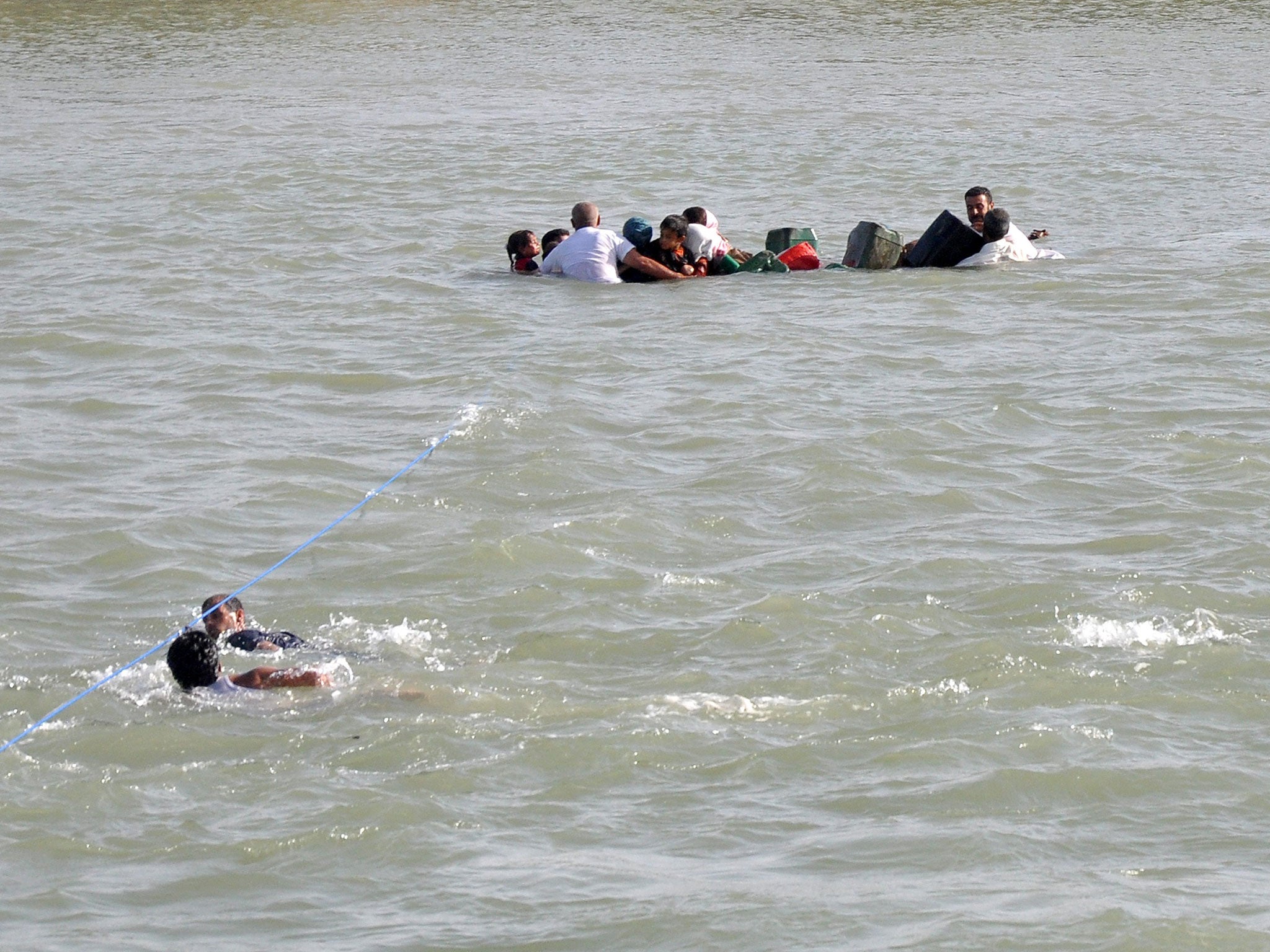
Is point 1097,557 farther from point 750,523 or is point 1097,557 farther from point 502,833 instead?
point 502,833

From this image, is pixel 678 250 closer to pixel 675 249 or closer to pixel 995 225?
pixel 675 249

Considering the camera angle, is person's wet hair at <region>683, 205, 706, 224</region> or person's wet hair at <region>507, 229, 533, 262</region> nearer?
person's wet hair at <region>683, 205, 706, 224</region>

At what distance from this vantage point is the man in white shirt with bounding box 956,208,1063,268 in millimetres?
14562

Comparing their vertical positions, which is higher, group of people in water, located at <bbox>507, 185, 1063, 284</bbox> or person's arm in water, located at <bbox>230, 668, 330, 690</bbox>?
group of people in water, located at <bbox>507, 185, 1063, 284</bbox>

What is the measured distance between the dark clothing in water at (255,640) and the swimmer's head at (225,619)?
0.19 feet

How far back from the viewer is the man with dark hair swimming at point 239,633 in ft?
24.8

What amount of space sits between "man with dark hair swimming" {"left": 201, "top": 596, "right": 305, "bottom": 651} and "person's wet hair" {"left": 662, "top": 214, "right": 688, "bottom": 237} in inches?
297

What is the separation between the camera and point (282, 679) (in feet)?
23.4

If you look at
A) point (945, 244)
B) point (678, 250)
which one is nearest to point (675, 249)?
point (678, 250)

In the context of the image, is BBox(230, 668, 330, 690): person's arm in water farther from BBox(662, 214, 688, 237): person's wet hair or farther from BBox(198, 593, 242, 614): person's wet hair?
BBox(662, 214, 688, 237): person's wet hair

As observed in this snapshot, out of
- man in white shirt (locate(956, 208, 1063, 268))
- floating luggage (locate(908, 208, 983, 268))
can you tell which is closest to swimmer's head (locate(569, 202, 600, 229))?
floating luggage (locate(908, 208, 983, 268))

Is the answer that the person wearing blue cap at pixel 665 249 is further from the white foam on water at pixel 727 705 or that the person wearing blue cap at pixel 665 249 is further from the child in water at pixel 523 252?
the white foam on water at pixel 727 705

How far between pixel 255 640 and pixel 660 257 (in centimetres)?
A: 790

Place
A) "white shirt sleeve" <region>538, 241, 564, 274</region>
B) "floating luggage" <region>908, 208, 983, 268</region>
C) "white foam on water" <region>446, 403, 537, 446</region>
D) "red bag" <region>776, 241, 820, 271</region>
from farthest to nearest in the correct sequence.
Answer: "white shirt sleeve" <region>538, 241, 564, 274</region> < "red bag" <region>776, 241, 820, 271</region> < "floating luggage" <region>908, 208, 983, 268</region> < "white foam on water" <region>446, 403, 537, 446</region>
